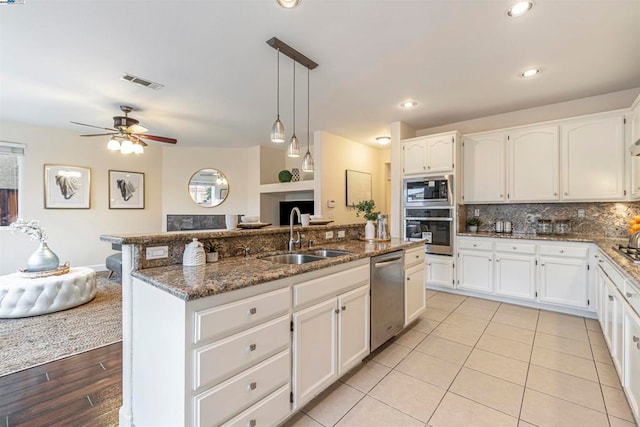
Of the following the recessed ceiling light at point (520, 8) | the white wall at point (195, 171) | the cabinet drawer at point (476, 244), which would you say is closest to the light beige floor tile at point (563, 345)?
the cabinet drawer at point (476, 244)

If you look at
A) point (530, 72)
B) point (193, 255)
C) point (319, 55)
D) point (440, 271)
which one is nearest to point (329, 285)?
point (193, 255)

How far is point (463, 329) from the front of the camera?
289 centimetres

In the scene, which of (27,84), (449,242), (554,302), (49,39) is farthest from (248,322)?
(27,84)

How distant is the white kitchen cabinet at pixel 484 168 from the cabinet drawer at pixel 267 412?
3721 mm

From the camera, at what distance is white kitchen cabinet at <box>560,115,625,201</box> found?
3.15 metres

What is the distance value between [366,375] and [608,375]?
1809mm

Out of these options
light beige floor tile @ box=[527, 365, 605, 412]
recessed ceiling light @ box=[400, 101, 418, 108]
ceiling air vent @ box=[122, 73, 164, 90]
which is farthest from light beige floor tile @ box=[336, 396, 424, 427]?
ceiling air vent @ box=[122, 73, 164, 90]

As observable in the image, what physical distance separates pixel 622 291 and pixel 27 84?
582 cm

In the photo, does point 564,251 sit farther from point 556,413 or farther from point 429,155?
point 556,413

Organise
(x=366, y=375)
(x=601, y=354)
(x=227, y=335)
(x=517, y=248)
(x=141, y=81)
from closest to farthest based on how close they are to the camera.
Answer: (x=227, y=335) < (x=366, y=375) < (x=601, y=354) < (x=141, y=81) < (x=517, y=248)

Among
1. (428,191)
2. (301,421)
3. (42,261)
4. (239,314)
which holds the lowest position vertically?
(301,421)

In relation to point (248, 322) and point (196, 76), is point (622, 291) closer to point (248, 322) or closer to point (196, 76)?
point (248, 322)

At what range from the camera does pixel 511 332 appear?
282cm

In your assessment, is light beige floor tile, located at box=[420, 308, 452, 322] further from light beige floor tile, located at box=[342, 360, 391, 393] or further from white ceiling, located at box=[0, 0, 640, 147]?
white ceiling, located at box=[0, 0, 640, 147]
